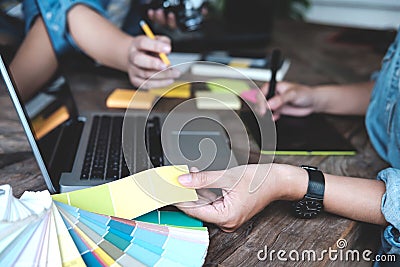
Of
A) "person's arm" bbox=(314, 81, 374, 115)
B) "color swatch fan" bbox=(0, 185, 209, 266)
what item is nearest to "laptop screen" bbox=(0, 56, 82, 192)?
"color swatch fan" bbox=(0, 185, 209, 266)

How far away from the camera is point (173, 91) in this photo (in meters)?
1.02

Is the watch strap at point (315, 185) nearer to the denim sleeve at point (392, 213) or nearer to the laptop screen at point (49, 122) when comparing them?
the denim sleeve at point (392, 213)

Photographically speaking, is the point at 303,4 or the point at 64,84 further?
the point at 303,4

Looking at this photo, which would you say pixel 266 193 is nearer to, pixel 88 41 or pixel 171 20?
pixel 88 41

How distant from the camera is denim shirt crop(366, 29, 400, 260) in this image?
645 millimetres

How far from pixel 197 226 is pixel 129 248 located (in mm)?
104

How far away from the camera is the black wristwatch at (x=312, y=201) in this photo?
627mm

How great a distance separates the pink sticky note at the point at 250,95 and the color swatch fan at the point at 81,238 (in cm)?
48

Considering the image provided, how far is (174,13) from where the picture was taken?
47.4 inches

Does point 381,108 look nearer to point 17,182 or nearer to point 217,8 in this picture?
point 17,182

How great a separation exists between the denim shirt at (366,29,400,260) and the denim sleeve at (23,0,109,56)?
2.14 ft

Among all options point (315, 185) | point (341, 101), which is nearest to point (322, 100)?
point (341, 101)

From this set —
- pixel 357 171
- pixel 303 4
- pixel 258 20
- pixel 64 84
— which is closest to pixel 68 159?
pixel 64 84

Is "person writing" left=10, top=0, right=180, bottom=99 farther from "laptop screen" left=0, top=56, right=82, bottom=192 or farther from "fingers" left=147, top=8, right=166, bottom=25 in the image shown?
"fingers" left=147, top=8, right=166, bottom=25
